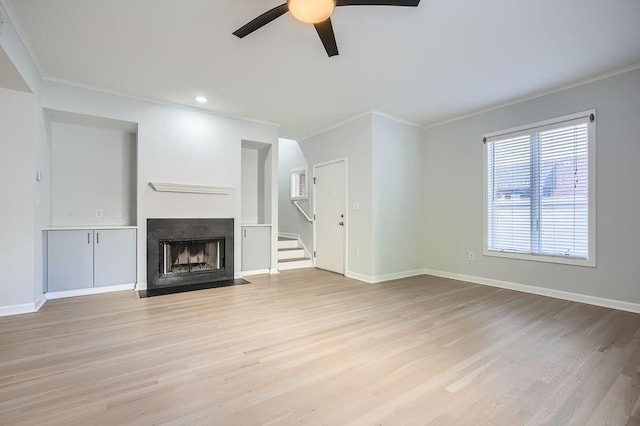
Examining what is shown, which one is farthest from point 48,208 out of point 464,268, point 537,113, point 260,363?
point 537,113

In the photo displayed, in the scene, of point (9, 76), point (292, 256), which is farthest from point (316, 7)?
point (292, 256)

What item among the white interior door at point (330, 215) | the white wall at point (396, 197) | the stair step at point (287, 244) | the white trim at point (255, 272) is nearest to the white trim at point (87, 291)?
the white trim at point (255, 272)

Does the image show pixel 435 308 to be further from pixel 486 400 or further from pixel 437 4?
pixel 437 4

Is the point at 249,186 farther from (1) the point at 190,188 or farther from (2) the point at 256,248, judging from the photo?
(1) the point at 190,188

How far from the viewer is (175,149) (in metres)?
4.43

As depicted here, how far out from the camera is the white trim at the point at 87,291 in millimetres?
3707

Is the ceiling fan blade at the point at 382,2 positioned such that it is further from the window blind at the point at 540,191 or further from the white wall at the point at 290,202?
the white wall at the point at 290,202

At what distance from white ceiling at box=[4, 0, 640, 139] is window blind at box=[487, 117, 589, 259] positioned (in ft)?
2.17

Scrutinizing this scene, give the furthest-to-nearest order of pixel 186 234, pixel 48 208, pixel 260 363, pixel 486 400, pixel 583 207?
pixel 186 234
pixel 48 208
pixel 583 207
pixel 260 363
pixel 486 400

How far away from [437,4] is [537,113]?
2.67 meters

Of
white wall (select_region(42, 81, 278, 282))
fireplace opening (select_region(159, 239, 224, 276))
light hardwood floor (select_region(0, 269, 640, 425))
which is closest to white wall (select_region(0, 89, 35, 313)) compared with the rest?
light hardwood floor (select_region(0, 269, 640, 425))

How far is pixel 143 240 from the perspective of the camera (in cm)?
420

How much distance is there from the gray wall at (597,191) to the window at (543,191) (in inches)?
3.9

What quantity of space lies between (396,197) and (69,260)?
15.6 ft
